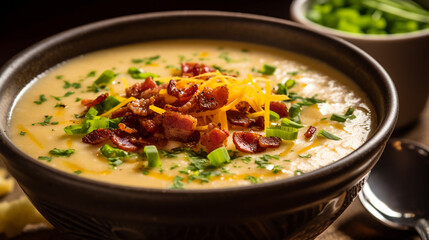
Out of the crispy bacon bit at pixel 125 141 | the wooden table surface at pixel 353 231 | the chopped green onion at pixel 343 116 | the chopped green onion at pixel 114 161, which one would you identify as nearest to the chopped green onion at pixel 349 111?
the chopped green onion at pixel 343 116

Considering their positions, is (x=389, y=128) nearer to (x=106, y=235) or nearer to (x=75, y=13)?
(x=106, y=235)

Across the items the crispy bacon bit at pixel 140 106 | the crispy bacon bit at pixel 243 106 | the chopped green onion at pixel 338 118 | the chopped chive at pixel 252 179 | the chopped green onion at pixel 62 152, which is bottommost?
the chopped green onion at pixel 338 118

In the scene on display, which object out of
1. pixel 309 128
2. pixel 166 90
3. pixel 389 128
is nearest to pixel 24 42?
pixel 166 90

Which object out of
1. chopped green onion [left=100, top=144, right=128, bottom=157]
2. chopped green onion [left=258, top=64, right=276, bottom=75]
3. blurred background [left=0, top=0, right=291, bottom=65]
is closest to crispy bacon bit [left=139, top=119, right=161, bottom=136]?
chopped green onion [left=100, top=144, right=128, bottom=157]

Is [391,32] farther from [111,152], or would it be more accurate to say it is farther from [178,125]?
[111,152]

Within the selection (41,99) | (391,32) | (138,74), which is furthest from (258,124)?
(391,32)

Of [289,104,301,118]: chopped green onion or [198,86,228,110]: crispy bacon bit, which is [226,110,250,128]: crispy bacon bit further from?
[289,104,301,118]: chopped green onion

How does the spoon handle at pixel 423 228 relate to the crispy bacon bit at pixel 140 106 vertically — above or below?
below

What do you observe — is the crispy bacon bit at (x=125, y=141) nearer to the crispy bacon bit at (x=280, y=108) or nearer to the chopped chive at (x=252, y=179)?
the chopped chive at (x=252, y=179)

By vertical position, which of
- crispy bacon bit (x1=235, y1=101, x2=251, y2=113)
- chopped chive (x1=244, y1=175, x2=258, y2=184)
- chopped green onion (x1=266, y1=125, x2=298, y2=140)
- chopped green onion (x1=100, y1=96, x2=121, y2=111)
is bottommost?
chopped chive (x1=244, y1=175, x2=258, y2=184)
